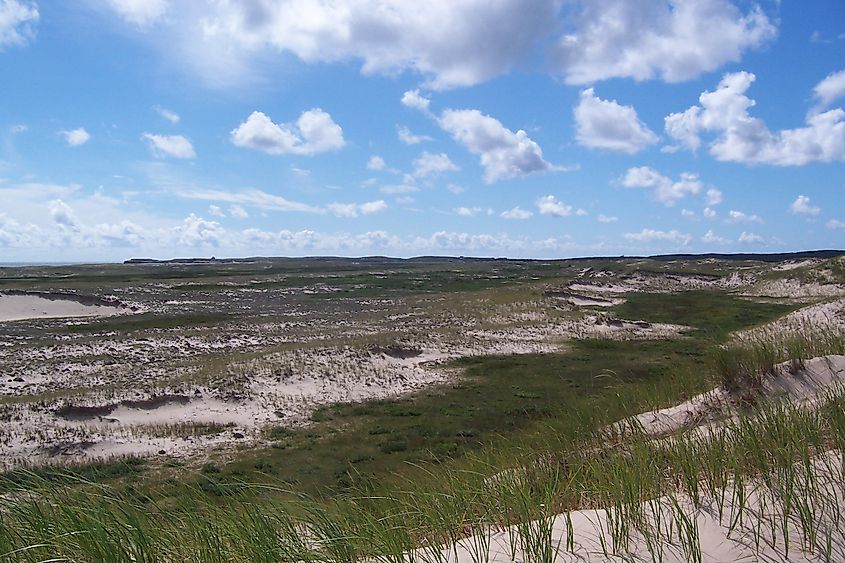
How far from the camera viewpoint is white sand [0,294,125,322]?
4134cm

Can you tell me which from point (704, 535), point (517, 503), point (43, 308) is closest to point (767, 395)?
point (704, 535)

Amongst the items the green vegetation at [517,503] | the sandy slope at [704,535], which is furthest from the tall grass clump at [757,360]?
the sandy slope at [704,535]

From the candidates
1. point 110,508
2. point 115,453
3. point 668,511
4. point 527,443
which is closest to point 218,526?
point 110,508

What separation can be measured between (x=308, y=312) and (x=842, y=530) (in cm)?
3920

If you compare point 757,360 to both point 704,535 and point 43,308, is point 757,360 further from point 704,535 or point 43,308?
point 43,308

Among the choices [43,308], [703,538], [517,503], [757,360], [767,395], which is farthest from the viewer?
[43,308]

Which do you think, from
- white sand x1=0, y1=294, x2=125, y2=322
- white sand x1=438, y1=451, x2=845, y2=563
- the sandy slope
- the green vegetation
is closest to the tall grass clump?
the green vegetation

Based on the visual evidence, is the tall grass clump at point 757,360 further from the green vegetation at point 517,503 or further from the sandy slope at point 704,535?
the sandy slope at point 704,535

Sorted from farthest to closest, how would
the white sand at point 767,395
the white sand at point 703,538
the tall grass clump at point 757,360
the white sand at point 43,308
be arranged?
1. the white sand at point 43,308
2. the tall grass clump at point 757,360
3. the white sand at point 767,395
4. the white sand at point 703,538

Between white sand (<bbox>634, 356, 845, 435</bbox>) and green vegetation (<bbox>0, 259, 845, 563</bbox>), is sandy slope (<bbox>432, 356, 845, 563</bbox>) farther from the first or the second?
white sand (<bbox>634, 356, 845, 435</bbox>)

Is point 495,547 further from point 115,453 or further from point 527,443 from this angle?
point 115,453

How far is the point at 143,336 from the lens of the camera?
94.0 ft

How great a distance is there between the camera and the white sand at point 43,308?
41344 mm

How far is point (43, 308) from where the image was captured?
1699 inches
